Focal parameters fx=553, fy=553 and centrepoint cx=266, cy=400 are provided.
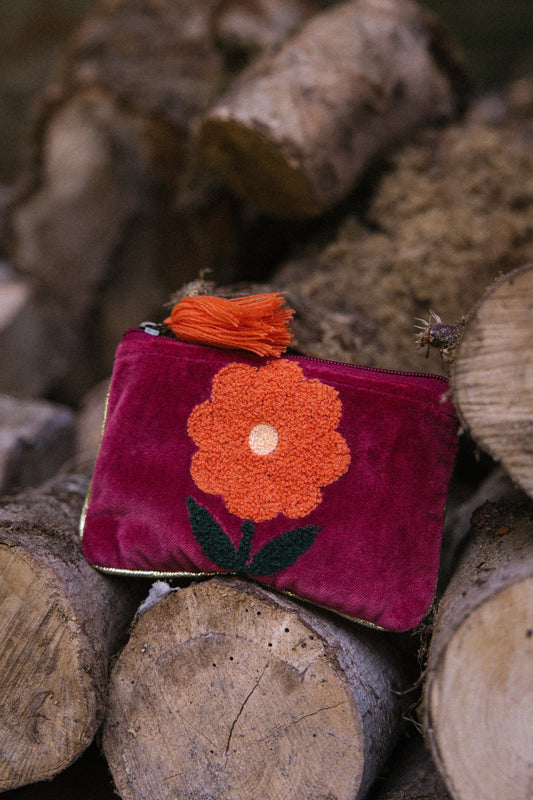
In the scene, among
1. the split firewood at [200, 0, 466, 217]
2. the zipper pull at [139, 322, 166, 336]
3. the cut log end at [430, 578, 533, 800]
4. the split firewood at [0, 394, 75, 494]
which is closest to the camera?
the cut log end at [430, 578, 533, 800]

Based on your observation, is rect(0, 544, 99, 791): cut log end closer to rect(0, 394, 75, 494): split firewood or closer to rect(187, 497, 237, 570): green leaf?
rect(187, 497, 237, 570): green leaf

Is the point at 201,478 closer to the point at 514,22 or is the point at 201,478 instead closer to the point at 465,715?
the point at 465,715

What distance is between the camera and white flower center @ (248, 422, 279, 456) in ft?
2.93

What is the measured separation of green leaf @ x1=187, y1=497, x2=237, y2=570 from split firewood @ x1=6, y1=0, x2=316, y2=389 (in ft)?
3.66

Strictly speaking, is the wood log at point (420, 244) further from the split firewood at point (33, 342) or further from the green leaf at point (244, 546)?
the split firewood at point (33, 342)

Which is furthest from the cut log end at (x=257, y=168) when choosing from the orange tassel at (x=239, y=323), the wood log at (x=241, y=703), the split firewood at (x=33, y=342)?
the wood log at (x=241, y=703)

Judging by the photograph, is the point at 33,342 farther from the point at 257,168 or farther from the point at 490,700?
the point at 490,700

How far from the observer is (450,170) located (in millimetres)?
1480

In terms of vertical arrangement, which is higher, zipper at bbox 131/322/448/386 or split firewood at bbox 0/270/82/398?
zipper at bbox 131/322/448/386

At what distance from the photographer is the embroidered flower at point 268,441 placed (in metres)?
Result: 0.87

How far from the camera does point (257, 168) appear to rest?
4.63 ft

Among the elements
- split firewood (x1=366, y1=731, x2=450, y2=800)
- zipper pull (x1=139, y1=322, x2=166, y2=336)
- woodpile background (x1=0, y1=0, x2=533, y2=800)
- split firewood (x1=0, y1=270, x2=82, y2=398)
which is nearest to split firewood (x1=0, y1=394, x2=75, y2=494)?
woodpile background (x1=0, y1=0, x2=533, y2=800)

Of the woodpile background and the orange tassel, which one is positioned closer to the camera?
the woodpile background

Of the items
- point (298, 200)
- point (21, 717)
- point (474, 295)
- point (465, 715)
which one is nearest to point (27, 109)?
point (298, 200)
